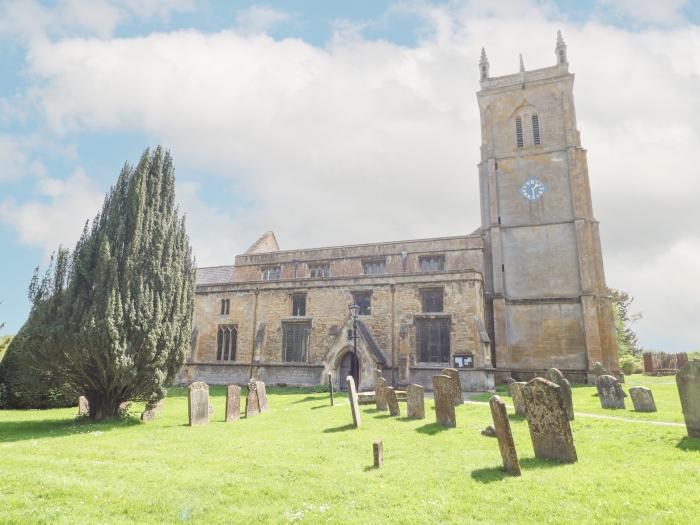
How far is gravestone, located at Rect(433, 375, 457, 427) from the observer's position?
11.0 meters

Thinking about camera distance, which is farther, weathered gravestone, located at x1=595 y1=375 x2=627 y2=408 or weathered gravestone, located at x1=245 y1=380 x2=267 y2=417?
weathered gravestone, located at x1=245 y1=380 x2=267 y2=417

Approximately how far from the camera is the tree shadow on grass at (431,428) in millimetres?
10495

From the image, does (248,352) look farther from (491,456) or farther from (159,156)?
(491,456)

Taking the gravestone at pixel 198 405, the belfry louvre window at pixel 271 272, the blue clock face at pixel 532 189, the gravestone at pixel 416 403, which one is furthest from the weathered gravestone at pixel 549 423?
the belfry louvre window at pixel 271 272

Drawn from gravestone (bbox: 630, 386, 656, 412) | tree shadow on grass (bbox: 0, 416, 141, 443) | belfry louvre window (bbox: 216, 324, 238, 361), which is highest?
belfry louvre window (bbox: 216, 324, 238, 361)

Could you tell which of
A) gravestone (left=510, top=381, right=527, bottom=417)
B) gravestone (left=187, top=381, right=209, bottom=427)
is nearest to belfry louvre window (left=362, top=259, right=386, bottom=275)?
gravestone (left=510, top=381, right=527, bottom=417)

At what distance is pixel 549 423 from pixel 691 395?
11.1ft

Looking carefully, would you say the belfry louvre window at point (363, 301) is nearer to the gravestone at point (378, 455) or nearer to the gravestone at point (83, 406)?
the gravestone at point (83, 406)

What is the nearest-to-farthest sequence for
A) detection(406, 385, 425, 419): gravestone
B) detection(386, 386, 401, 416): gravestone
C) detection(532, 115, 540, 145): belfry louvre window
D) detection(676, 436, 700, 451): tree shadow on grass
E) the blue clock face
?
detection(676, 436, 700, 451): tree shadow on grass < detection(406, 385, 425, 419): gravestone < detection(386, 386, 401, 416): gravestone < the blue clock face < detection(532, 115, 540, 145): belfry louvre window

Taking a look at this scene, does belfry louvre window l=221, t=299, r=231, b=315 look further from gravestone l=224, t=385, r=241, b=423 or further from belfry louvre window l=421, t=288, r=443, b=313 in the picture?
gravestone l=224, t=385, r=241, b=423

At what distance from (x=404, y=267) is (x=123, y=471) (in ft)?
80.7

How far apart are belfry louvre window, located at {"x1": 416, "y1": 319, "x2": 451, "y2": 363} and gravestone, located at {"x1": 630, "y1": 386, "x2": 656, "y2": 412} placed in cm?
1143

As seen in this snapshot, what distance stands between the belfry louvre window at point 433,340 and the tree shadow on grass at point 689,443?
1530 cm

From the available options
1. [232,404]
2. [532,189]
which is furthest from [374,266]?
[232,404]
